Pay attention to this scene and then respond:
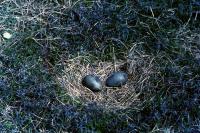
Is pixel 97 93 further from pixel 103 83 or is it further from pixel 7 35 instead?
pixel 7 35

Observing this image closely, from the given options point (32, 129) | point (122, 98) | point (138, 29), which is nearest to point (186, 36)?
point (138, 29)

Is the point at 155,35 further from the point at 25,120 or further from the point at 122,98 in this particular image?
the point at 25,120

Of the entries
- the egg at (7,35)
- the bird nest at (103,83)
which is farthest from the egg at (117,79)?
the egg at (7,35)

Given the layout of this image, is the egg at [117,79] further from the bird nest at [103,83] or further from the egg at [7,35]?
the egg at [7,35]

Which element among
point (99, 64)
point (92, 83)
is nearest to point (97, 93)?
point (92, 83)

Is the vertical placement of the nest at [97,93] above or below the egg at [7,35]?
below

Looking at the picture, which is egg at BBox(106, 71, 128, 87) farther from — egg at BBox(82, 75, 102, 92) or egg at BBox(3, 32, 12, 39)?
egg at BBox(3, 32, 12, 39)
